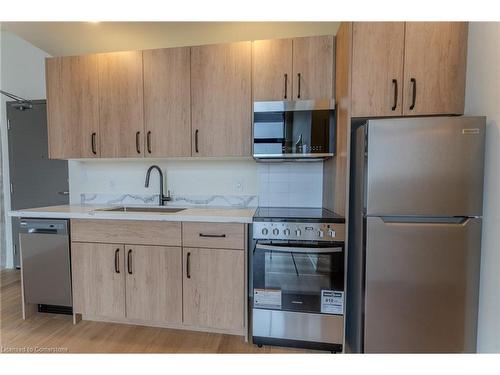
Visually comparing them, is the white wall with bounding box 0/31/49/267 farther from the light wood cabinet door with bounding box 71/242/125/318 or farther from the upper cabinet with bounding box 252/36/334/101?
the upper cabinet with bounding box 252/36/334/101

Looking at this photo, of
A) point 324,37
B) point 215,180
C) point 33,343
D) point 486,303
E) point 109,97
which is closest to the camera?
point 486,303

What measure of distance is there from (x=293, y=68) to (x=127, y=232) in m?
1.80

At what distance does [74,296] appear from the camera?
1788mm

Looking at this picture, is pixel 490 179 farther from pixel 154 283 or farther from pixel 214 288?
pixel 154 283

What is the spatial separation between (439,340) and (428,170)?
0.96 metres

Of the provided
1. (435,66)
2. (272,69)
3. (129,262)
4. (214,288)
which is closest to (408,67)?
(435,66)

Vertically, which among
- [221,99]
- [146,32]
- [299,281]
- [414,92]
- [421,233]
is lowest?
[299,281]

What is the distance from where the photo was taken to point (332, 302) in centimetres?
148

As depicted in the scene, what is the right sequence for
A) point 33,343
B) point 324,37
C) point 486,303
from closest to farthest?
point 486,303
point 33,343
point 324,37

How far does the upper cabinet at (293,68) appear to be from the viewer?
172 cm

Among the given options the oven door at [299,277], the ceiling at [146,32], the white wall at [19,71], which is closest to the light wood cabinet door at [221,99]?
the ceiling at [146,32]

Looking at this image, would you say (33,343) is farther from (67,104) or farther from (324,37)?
(324,37)

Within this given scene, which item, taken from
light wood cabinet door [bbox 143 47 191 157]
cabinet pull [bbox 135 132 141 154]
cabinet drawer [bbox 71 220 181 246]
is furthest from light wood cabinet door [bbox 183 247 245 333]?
cabinet pull [bbox 135 132 141 154]

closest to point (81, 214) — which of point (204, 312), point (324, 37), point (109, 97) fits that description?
point (109, 97)
